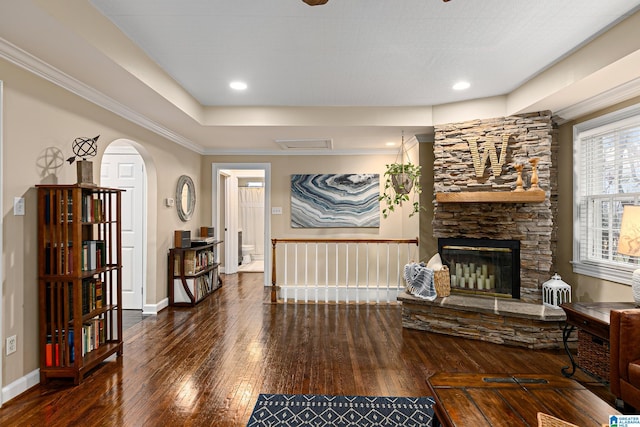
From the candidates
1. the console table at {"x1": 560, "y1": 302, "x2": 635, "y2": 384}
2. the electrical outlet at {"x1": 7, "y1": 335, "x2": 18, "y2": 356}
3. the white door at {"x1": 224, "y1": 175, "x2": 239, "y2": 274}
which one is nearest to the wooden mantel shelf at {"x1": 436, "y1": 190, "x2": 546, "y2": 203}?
the console table at {"x1": 560, "y1": 302, "x2": 635, "y2": 384}

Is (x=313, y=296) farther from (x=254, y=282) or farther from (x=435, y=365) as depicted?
(x=435, y=365)

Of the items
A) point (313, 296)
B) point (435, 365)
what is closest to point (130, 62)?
point (435, 365)

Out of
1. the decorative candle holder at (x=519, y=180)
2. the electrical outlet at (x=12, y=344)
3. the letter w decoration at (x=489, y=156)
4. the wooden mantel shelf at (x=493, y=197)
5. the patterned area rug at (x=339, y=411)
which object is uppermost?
the letter w decoration at (x=489, y=156)

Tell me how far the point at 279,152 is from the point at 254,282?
2517 millimetres

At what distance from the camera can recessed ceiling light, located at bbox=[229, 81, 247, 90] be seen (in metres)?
3.74

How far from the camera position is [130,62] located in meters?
2.88

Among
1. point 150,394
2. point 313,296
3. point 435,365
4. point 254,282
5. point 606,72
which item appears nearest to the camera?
point 150,394

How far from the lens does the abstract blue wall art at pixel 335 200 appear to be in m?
6.14

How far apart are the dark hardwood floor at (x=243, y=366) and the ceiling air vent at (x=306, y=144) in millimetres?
2528

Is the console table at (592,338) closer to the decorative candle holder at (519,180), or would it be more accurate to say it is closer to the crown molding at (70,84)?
the decorative candle holder at (519,180)

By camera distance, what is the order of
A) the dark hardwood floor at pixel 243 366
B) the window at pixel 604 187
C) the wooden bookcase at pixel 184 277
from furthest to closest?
the wooden bookcase at pixel 184 277
the window at pixel 604 187
the dark hardwood floor at pixel 243 366

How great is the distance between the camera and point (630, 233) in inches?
105

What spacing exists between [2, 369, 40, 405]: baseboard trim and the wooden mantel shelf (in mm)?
4143

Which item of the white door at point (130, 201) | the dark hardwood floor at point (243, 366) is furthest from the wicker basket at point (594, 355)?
the white door at point (130, 201)
